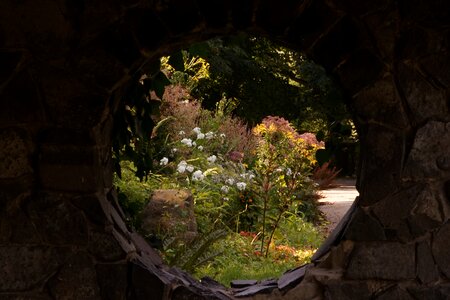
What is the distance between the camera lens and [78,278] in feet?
9.34

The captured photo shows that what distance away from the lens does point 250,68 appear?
15188mm

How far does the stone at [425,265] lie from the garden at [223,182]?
3.20 feet

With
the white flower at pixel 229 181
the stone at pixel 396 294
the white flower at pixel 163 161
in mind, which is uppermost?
the white flower at pixel 163 161

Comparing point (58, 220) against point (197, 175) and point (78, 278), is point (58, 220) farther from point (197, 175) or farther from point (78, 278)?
point (197, 175)

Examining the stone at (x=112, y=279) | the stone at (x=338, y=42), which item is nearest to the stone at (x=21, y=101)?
the stone at (x=112, y=279)

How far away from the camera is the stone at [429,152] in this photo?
2.70 meters

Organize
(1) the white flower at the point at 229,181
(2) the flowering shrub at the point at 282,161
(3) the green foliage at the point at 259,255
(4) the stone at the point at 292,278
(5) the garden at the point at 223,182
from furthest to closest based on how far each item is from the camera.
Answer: (1) the white flower at the point at 229,181, (2) the flowering shrub at the point at 282,161, (3) the green foliage at the point at 259,255, (5) the garden at the point at 223,182, (4) the stone at the point at 292,278

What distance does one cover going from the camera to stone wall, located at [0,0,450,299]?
106 inches

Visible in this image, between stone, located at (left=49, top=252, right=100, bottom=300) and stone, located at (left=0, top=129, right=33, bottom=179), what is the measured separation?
45 centimetres

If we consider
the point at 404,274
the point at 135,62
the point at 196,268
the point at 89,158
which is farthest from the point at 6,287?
the point at 196,268

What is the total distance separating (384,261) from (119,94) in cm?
140

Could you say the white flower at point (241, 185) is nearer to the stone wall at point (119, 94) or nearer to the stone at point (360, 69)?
the stone wall at point (119, 94)

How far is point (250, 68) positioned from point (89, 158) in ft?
41.4

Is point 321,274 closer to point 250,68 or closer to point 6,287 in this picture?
point 6,287
